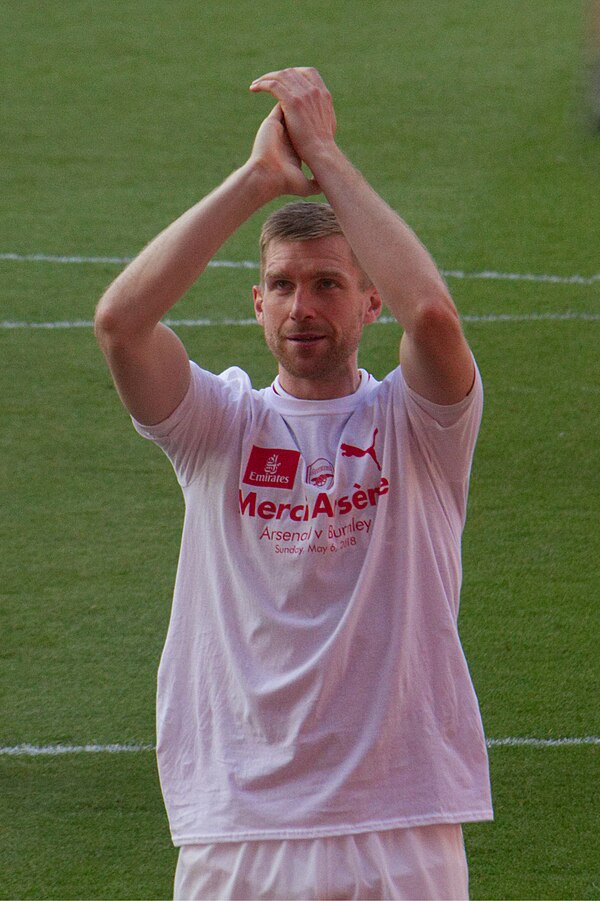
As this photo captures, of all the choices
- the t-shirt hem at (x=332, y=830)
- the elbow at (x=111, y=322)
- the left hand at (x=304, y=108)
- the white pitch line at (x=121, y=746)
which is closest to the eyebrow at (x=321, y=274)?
the left hand at (x=304, y=108)

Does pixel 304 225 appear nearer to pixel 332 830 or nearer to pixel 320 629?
pixel 320 629

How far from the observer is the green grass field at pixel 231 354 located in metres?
4.88

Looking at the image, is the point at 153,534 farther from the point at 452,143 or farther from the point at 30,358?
the point at 452,143

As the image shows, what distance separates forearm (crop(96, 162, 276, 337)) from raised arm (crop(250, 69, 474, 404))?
19 centimetres

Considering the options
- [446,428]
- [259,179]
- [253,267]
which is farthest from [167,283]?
[253,267]

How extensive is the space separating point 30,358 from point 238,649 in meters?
5.80

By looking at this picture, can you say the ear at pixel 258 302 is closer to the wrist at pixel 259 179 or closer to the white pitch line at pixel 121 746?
the wrist at pixel 259 179

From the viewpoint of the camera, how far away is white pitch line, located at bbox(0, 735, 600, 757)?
16.8 feet

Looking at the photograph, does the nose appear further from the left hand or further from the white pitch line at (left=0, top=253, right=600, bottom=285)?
the white pitch line at (left=0, top=253, right=600, bottom=285)

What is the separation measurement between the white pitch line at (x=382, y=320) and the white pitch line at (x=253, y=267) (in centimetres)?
50

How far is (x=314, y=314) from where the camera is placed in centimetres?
307

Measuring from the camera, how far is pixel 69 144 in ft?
40.1

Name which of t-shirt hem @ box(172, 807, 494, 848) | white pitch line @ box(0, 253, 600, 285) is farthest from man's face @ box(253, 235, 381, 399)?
white pitch line @ box(0, 253, 600, 285)

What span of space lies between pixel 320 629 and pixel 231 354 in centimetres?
563
